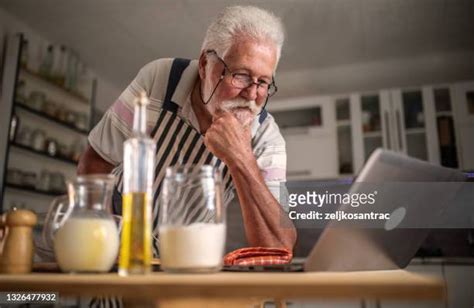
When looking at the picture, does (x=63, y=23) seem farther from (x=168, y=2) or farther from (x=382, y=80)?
(x=382, y=80)

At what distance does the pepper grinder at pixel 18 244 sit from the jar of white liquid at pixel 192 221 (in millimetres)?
169

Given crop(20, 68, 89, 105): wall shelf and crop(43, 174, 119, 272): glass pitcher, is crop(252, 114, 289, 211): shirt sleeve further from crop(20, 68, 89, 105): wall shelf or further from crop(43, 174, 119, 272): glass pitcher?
crop(20, 68, 89, 105): wall shelf

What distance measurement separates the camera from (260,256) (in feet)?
2.18

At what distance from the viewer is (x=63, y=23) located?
2.24 metres

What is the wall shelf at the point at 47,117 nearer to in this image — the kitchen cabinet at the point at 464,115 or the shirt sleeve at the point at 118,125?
the shirt sleeve at the point at 118,125

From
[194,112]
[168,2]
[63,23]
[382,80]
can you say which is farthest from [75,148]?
[382,80]

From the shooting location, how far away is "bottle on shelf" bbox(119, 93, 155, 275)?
453 millimetres

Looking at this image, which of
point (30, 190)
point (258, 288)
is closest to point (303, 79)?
point (30, 190)

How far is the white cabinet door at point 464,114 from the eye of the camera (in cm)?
242

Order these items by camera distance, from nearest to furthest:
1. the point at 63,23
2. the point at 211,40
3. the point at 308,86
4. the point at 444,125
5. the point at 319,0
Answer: the point at 211,40
the point at 319,0
the point at 63,23
the point at 444,125
the point at 308,86

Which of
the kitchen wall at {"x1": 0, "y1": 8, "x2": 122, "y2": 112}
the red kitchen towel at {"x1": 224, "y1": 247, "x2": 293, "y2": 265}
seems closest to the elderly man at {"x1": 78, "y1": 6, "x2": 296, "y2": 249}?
the red kitchen towel at {"x1": 224, "y1": 247, "x2": 293, "y2": 265}

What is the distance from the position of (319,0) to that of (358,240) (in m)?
1.68

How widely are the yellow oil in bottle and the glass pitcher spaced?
3cm

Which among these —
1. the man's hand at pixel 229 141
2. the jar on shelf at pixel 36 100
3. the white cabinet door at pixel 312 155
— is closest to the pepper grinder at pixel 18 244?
the man's hand at pixel 229 141
